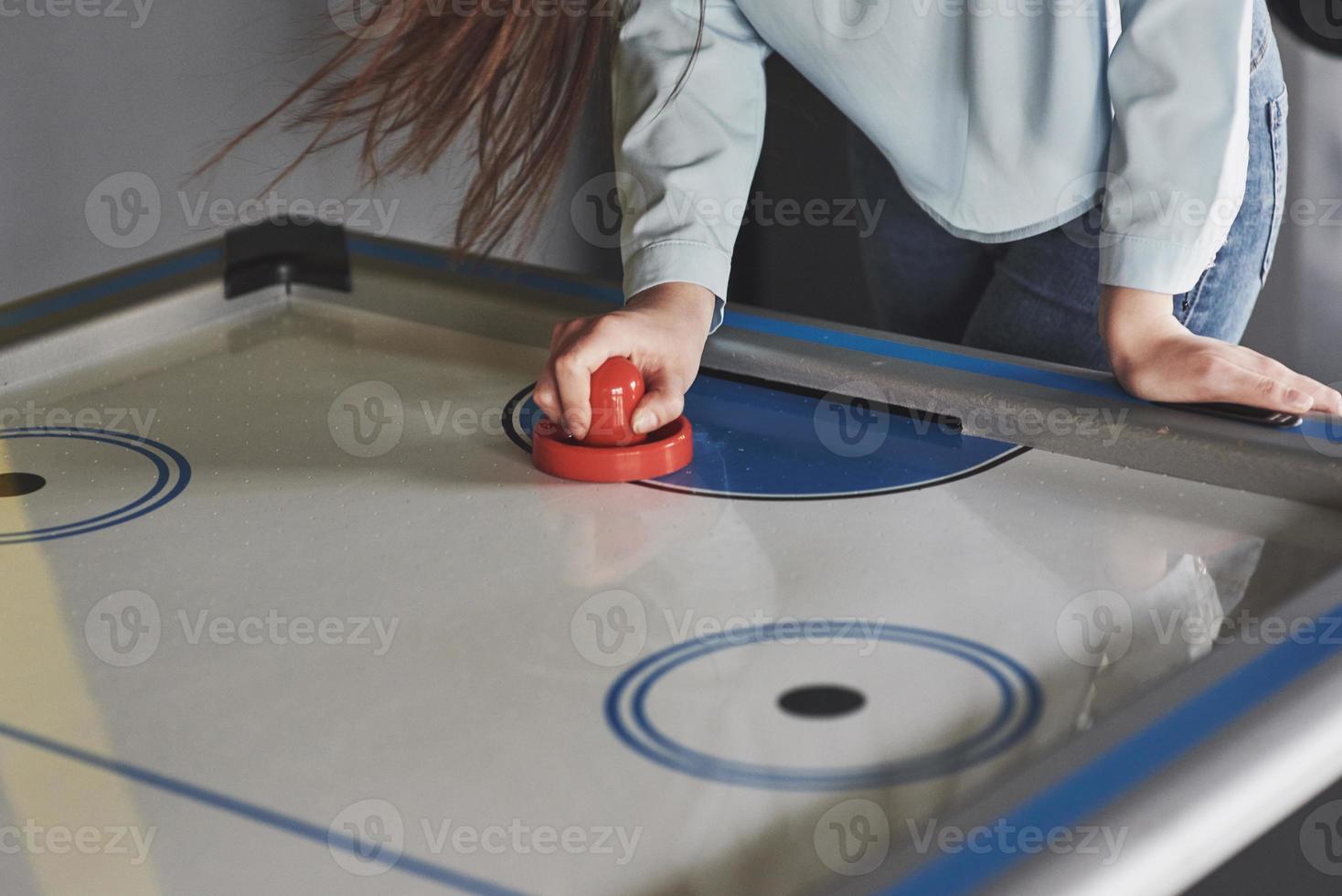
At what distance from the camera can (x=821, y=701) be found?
692mm

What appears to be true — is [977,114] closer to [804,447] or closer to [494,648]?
[804,447]

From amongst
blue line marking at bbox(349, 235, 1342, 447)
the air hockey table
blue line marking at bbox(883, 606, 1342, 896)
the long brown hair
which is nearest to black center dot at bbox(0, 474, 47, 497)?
the air hockey table

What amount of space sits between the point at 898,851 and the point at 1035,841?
0.05 meters

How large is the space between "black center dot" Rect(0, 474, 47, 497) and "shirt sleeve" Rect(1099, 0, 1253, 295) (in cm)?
75

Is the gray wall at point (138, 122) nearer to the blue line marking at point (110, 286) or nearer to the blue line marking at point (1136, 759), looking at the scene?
the blue line marking at point (110, 286)

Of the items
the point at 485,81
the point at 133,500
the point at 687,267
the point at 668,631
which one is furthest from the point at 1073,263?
the point at 133,500

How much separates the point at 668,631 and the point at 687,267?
1.50 ft

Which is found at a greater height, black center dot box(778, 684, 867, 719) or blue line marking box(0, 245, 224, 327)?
blue line marking box(0, 245, 224, 327)

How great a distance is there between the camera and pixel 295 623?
79cm

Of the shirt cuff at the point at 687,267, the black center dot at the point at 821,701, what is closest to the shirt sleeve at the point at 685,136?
the shirt cuff at the point at 687,267

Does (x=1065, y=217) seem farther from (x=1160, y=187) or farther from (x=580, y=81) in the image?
(x=580, y=81)

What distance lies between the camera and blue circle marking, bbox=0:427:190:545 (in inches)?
36.2

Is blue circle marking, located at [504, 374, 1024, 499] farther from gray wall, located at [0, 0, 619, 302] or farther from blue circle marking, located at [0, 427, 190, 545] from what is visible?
gray wall, located at [0, 0, 619, 302]

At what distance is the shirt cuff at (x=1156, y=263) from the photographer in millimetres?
1032
